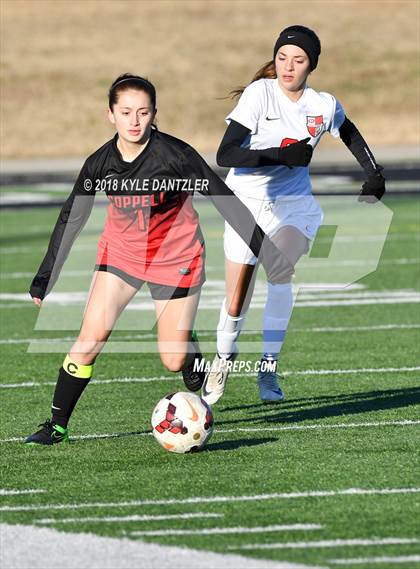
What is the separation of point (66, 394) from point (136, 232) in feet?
3.28

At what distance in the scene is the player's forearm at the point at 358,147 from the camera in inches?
357

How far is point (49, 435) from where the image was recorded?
7852mm

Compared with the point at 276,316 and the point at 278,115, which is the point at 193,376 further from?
the point at 278,115

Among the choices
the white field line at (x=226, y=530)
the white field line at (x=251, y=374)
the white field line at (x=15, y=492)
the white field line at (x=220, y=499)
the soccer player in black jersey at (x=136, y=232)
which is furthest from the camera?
the white field line at (x=251, y=374)

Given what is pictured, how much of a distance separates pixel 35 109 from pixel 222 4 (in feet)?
50.8

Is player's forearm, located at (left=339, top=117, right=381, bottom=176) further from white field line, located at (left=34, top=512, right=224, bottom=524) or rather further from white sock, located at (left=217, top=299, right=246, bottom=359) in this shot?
white field line, located at (left=34, top=512, right=224, bottom=524)

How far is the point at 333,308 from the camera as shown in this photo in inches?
577

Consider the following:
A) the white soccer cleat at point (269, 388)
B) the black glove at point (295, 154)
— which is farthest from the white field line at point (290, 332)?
the black glove at point (295, 154)

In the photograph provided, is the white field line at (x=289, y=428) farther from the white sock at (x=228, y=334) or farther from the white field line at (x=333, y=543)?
the white field line at (x=333, y=543)

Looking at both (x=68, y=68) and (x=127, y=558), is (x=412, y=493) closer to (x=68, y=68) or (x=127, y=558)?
(x=127, y=558)

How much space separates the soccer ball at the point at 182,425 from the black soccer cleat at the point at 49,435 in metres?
0.59

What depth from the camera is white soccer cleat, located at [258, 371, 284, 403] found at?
9.27 metres

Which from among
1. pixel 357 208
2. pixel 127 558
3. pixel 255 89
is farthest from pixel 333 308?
pixel 357 208

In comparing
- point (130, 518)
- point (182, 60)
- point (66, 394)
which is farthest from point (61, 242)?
point (182, 60)
